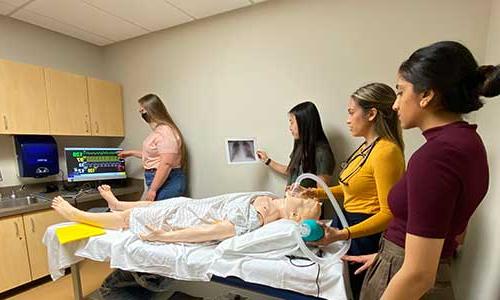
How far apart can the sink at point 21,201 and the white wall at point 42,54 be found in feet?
0.98

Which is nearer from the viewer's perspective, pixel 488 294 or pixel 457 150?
pixel 457 150

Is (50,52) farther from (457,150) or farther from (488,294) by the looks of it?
(488,294)

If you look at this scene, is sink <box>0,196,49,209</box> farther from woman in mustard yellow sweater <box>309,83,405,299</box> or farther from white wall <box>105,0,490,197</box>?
woman in mustard yellow sweater <box>309,83,405,299</box>

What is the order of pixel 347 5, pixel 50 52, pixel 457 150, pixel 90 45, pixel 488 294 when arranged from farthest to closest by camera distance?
pixel 90 45 < pixel 50 52 < pixel 347 5 < pixel 488 294 < pixel 457 150

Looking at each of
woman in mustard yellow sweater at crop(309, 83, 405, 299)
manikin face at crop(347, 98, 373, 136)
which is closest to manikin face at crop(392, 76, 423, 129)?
woman in mustard yellow sweater at crop(309, 83, 405, 299)

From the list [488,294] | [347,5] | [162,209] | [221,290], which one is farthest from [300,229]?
[347,5]

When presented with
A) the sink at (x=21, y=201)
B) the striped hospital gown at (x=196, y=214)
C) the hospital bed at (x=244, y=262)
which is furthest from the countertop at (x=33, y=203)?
the striped hospital gown at (x=196, y=214)

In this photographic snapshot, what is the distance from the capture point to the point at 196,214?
168cm

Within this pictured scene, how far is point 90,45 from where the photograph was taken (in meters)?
3.05

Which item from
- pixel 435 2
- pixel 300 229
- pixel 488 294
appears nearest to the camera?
pixel 488 294

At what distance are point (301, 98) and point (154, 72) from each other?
166cm

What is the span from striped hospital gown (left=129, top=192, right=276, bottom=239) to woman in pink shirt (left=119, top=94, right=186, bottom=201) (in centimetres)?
65

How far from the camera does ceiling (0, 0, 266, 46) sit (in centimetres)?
213

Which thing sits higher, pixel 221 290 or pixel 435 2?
pixel 435 2
